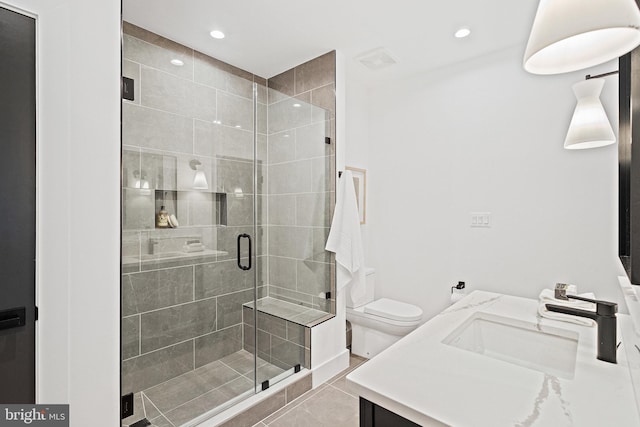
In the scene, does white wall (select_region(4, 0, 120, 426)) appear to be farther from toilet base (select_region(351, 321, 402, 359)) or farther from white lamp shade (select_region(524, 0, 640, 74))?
toilet base (select_region(351, 321, 402, 359))

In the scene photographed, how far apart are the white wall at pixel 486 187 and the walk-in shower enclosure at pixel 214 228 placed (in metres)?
0.89

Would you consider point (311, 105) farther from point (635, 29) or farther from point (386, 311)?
point (635, 29)

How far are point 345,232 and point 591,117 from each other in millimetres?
1616

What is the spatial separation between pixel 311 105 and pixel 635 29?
211 centimetres

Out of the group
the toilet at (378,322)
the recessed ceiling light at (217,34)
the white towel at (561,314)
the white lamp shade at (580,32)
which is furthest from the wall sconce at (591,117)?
the recessed ceiling light at (217,34)

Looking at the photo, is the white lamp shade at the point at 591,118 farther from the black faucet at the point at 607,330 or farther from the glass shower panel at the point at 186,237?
the glass shower panel at the point at 186,237

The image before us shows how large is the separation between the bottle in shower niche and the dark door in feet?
2.44

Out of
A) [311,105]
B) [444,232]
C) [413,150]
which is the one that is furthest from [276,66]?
[444,232]

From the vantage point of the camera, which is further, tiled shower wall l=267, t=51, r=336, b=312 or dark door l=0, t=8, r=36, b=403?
tiled shower wall l=267, t=51, r=336, b=312

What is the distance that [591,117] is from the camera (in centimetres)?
149

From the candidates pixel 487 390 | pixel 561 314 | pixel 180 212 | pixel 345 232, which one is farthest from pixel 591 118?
pixel 180 212

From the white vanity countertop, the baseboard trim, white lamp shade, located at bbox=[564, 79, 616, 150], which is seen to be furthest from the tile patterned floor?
white lamp shade, located at bbox=[564, 79, 616, 150]

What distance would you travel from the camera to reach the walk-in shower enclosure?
1767 millimetres

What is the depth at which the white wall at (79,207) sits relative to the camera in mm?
1136
